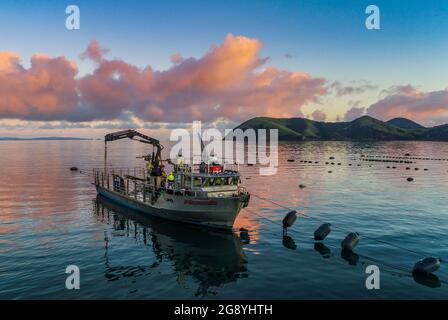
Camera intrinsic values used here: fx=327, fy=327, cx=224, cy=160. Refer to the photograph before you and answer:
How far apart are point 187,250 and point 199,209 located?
283 inches

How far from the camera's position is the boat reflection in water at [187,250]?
26.8 meters

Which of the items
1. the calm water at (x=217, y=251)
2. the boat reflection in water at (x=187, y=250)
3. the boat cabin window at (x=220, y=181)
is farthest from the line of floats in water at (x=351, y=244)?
the boat cabin window at (x=220, y=181)

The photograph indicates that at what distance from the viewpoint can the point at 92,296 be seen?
23031 millimetres

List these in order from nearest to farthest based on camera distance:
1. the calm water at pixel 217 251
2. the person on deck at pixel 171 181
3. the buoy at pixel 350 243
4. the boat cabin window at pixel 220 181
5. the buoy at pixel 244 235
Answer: the calm water at pixel 217 251, the buoy at pixel 350 243, the buoy at pixel 244 235, the boat cabin window at pixel 220 181, the person on deck at pixel 171 181

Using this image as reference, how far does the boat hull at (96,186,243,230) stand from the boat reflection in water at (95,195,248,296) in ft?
2.98

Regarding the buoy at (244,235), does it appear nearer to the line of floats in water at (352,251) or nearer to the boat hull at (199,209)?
the line of floats in water at (352,251)

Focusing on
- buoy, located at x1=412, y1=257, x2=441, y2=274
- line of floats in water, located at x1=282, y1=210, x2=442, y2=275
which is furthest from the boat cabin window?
buoy, located at x1=412, y1=257, x2=441, y2=274

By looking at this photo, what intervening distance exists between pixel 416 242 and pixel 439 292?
12299 mm

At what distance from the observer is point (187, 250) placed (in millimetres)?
33062

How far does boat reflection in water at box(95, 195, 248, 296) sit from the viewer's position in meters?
26.8

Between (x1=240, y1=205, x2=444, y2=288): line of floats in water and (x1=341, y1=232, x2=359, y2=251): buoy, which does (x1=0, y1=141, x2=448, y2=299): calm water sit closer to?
(x1=240, y1=205, x2=444, y2=288): line of floats in water

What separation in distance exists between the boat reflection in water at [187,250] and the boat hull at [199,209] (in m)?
0.91
